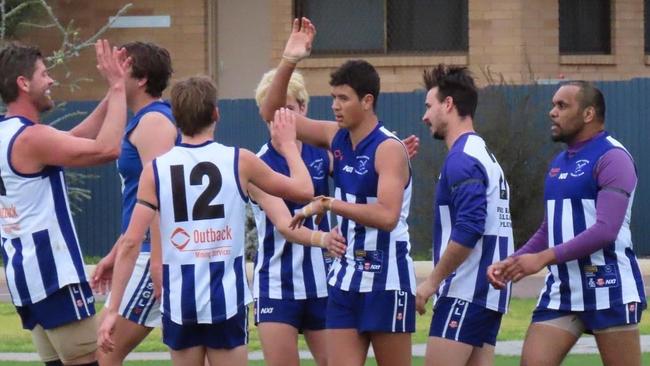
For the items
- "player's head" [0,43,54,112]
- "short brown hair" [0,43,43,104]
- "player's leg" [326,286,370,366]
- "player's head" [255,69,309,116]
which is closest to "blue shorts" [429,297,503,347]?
"player's leg" [326,286,370,366]

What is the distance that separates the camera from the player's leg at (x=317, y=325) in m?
8.54

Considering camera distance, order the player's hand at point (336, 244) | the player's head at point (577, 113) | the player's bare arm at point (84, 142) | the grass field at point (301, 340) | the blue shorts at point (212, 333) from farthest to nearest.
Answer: the grass field at point (301, 340)
the player's head at point (577, 113)
the player's hand at point (336, 244)
the player's bare arm at point (84, 142)
the blue shorts at point (212, 333)

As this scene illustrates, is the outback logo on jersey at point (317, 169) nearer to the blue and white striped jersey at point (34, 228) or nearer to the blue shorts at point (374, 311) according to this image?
the blue shorts at point (374, 311)

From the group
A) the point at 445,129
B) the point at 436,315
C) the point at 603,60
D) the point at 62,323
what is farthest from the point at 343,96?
the point at 603,60

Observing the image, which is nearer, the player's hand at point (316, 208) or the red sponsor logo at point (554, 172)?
the player's hand at point (316, 208)

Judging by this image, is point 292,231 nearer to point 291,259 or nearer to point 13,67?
point 291,259

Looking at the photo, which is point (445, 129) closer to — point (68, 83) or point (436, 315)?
point (436, 315)

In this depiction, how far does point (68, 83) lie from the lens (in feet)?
75.8

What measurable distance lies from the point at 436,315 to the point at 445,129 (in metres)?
1.03

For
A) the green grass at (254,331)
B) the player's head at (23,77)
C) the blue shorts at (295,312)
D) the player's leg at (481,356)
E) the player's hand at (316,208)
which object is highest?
the player's head at (23,77)

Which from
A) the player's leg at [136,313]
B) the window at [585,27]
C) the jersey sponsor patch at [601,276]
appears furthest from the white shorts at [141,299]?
the window at [585,27]

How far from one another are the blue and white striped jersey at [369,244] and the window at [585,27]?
14900 millimetres

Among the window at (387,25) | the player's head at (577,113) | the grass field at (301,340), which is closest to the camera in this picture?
the player's head at (577,113)

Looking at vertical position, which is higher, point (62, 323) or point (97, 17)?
point (97, 17)
